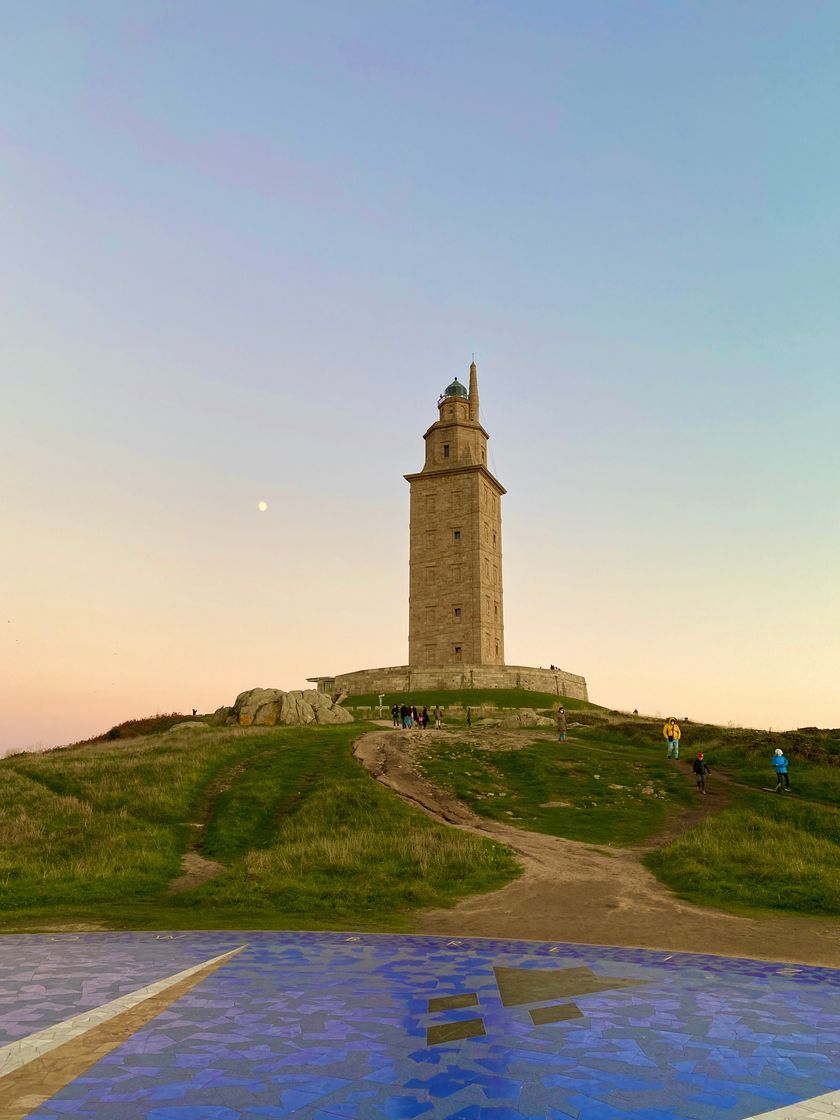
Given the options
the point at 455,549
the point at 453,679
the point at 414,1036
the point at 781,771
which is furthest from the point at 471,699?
the point at 414,1036

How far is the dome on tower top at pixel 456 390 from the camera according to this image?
74.0 m

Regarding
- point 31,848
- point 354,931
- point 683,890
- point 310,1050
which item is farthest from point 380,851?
point 310,1050

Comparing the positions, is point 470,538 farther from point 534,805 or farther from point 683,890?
point 683,890

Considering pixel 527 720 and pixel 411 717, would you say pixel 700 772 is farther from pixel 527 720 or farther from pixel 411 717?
pixel 411 717

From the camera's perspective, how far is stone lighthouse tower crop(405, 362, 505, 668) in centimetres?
6550

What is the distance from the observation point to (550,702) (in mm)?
57094

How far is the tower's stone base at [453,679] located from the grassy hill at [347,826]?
73.5 ft

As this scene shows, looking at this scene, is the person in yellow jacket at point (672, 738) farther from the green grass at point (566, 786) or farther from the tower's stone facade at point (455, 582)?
the tower's stone facade at point (455, 582)

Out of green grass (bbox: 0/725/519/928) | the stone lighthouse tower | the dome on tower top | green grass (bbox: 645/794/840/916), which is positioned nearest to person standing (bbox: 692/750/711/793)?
green grass (bbox: 645/794/840/916)

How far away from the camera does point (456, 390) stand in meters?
74.3

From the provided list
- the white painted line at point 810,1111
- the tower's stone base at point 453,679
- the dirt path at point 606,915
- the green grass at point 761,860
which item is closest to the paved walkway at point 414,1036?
the white painted line at point 810,1111

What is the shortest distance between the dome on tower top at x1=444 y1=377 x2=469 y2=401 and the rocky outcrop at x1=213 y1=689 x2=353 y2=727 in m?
37.8

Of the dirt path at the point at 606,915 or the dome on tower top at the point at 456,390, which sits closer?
the dirt path at the point at 606,915

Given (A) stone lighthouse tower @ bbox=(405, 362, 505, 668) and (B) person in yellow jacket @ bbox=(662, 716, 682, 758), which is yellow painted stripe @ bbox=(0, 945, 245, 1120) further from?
(A) stone lighthouse tower @ bbox=(405, 362, 505, 668)
